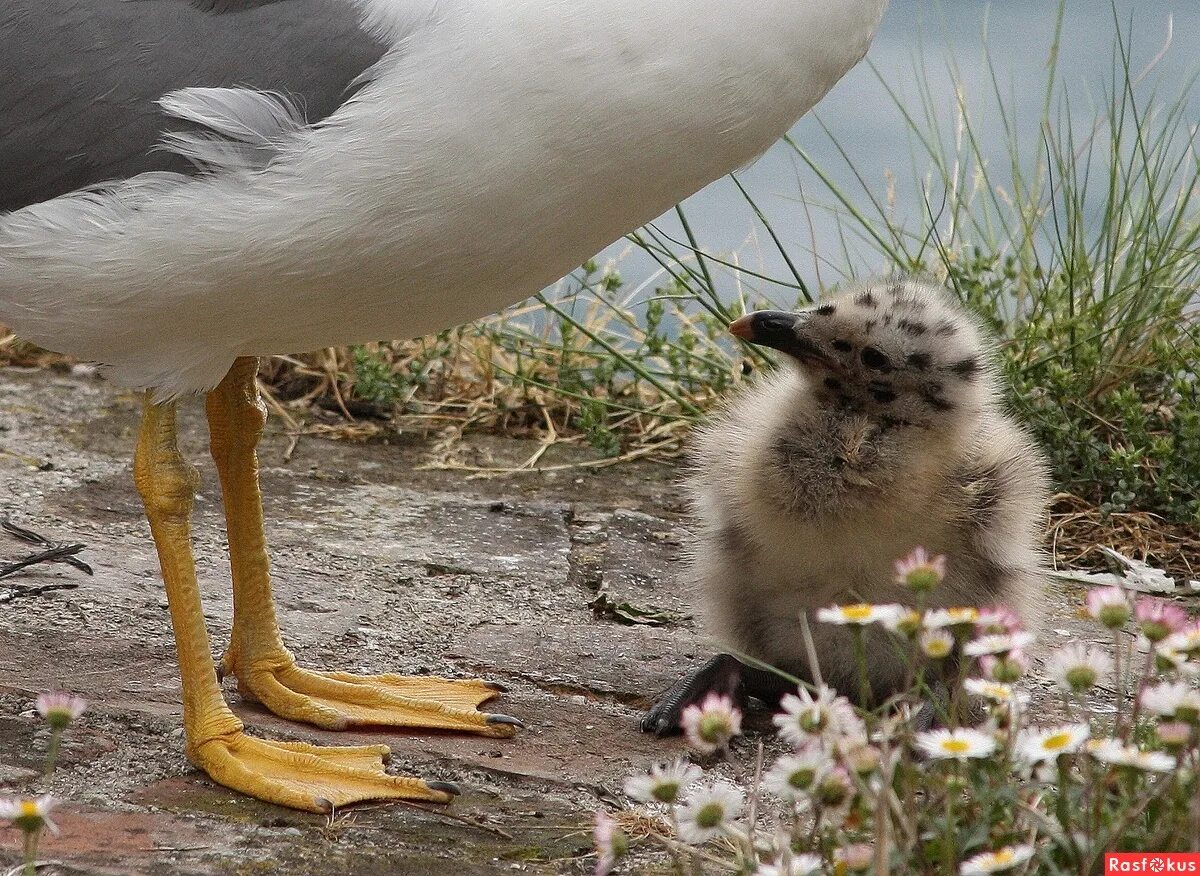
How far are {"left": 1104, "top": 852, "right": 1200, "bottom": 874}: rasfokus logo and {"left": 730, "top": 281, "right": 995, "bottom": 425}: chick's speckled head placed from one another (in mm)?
1593

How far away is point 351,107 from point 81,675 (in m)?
1.53

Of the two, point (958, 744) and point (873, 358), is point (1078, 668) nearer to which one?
point (958, 744)

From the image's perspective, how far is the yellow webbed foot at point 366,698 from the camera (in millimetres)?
3562

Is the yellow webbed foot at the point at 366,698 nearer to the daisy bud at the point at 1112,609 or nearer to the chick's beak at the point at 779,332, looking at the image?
the chick's beak at the point at 779,332

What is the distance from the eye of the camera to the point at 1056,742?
2199 millimetres

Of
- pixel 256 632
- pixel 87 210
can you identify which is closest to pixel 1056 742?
pixel 87 210

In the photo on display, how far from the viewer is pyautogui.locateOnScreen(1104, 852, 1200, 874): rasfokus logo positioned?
2131 millimetres

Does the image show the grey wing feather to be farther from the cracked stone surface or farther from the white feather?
the cracked stone surface

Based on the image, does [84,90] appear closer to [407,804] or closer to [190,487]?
[190,487]

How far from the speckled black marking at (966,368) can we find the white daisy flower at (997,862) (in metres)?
1.70

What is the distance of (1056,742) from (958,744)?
13 cm

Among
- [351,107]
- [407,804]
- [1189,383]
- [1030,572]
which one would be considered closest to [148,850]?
[407,804]

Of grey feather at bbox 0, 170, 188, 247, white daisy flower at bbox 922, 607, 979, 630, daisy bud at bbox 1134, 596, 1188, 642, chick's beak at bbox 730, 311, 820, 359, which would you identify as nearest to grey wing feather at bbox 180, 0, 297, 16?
grey feather at bbox 0, 170, 188, 247

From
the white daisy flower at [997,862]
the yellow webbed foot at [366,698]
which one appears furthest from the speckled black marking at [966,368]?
the white daisy flower at [997,862]
